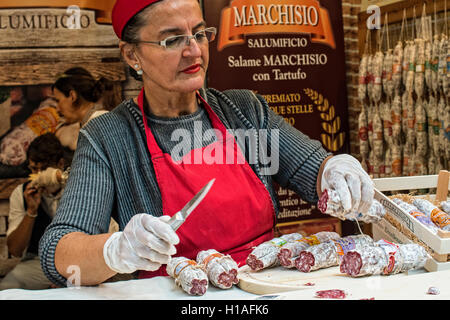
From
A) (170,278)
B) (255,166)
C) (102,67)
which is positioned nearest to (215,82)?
(102,67)

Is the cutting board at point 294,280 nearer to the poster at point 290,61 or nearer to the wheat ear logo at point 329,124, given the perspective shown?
the poster at point 290,61

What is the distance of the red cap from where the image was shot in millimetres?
1815

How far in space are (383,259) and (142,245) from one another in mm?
705

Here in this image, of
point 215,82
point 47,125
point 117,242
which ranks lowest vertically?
point 117,242

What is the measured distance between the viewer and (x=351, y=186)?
5.32ft

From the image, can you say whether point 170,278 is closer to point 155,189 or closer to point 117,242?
point 117,242

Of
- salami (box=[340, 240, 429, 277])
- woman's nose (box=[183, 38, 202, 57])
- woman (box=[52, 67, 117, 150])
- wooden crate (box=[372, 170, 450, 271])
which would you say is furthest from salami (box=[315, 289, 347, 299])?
woman (box=[52, 67, 117, 150])

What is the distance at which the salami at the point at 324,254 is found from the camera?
154 centimetres

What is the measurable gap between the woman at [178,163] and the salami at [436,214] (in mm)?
339

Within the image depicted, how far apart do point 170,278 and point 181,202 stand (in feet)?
1.07

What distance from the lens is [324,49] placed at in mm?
3863

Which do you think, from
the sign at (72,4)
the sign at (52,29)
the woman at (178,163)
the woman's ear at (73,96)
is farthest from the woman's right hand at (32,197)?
the woman at (178,163)

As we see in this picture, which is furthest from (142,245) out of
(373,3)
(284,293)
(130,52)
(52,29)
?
(373,3)
